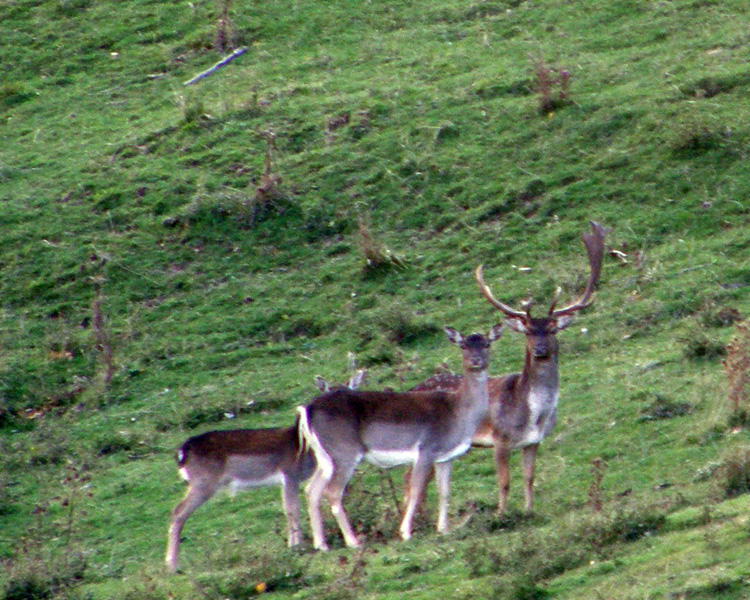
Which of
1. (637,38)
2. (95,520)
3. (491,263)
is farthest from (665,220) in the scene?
(95,520)

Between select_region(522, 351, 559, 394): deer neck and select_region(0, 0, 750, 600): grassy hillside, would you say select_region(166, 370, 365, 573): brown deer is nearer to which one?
select_region(0, 0, 750, 600): grassy hillside

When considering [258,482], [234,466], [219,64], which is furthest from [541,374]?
[219,64]

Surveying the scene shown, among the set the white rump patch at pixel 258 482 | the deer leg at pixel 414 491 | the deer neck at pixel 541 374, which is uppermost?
the deer neck at pixel 541 374

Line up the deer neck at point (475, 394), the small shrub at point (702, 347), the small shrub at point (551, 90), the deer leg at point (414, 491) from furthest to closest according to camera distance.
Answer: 1. the small shrub at point (551, 90)
2. the small shrub at point (702, 347)
3. the deer neck at point (475, 394)
4. the deer leg at point (414, 491)

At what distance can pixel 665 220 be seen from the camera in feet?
51.9

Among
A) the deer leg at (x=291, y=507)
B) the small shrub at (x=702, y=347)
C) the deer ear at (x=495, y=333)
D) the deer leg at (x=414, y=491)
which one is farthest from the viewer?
the small shrub at (x=702, y=347)

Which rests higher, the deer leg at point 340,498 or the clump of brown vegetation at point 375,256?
the deer leg at point 340,498

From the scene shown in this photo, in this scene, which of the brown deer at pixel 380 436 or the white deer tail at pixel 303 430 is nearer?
the brown deer at pixel 380 436

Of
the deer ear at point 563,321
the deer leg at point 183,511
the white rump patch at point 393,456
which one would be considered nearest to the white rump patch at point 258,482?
the deer leg at point 183,511

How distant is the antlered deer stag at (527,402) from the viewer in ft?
35.3

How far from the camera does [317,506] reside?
10227mm

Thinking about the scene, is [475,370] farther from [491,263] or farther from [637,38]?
[637,38]

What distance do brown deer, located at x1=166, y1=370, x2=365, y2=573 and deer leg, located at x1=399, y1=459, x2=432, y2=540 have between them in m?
0.97

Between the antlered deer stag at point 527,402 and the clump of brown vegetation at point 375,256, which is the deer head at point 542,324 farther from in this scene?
the clump of brown vegetation at point 375,256
